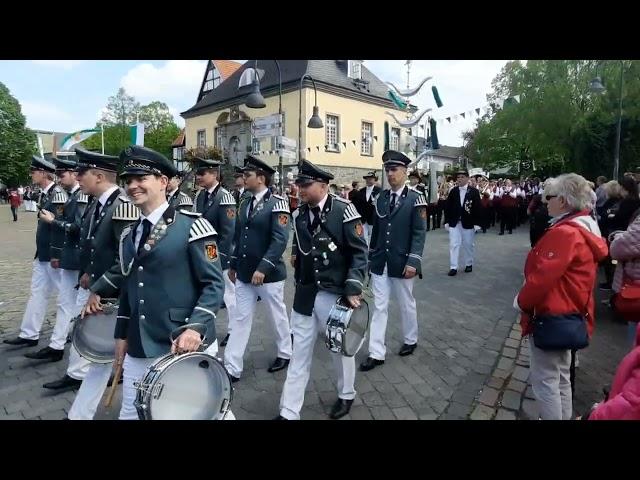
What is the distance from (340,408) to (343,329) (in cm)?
86

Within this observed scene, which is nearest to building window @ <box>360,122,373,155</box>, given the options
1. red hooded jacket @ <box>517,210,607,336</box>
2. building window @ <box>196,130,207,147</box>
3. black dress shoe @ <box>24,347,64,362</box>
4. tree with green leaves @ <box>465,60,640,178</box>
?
tree with green leaves @ <box>465,60,640,178</box>

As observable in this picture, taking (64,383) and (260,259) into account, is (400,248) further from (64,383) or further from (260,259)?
(64,383)

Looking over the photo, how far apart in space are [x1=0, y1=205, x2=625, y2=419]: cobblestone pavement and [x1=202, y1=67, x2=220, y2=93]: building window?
3963cm

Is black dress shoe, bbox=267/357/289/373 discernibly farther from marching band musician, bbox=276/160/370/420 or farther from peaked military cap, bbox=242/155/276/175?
peaked military cap, bbox=242/155/276/175

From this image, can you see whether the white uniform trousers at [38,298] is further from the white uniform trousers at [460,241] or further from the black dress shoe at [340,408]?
the white uniform trousers at [460,241]

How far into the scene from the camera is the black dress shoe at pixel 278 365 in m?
4.88

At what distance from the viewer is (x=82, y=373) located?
14.6ft

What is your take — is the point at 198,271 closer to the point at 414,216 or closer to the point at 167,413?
the point at 167,413

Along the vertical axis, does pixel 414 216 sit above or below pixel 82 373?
above

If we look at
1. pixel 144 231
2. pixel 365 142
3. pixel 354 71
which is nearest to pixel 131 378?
pixel 144 231
